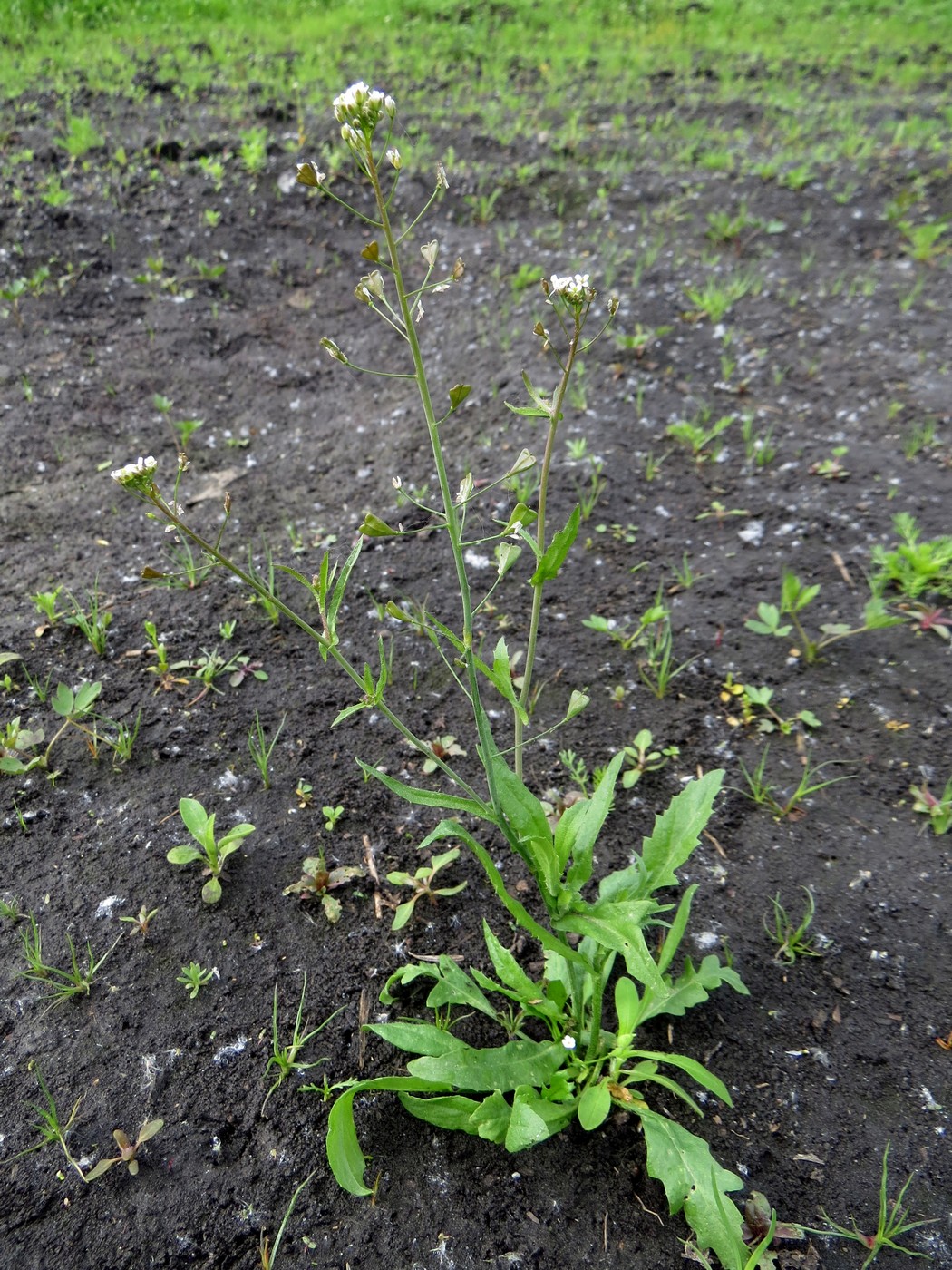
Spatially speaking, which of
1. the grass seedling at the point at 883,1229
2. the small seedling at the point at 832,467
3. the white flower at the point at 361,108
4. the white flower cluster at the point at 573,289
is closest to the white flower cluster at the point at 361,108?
the white flower at the point at 361,108

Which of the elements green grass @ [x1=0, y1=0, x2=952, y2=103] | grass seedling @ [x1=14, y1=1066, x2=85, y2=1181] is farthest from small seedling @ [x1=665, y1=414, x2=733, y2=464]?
green grass @ [x1=0, y1=0, x2=952, y2=103]

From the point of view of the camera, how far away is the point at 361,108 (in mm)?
1155

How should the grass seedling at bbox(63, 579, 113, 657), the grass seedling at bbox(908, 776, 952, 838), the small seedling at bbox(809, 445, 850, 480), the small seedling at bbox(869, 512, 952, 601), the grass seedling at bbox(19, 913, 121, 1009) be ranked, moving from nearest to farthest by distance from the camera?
1. the grass seedling at bbox(19, 913, 121, 1009)
2. the grass seedling at bbox(908, 776, 952, 838)
3. the grass seedling at bbox(63, 579, 113, 657)
4. the small seedling at bbox(869, 512, 952, 601)
5. the small seedling at bbox(809, 445, 850, 480)

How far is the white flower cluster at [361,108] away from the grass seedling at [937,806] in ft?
6.83

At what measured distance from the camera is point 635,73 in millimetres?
7738

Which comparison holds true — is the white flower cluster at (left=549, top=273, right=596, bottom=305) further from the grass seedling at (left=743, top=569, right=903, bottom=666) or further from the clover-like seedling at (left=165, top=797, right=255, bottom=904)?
the grass seedling at (left=743, top=569, right=903, bottom=666)

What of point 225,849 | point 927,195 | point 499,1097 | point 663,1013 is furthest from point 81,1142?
point 927,195

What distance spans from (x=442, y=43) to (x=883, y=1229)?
31.7 ft

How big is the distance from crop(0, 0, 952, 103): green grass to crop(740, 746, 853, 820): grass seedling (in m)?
6.58

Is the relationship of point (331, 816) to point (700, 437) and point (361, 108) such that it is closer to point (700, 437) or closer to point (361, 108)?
point (361, 108)

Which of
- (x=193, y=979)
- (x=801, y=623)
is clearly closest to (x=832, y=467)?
(x=801, y=623)

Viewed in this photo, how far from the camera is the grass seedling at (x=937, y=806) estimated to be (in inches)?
83.4

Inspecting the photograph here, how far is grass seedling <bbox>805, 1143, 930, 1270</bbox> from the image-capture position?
4.68ft

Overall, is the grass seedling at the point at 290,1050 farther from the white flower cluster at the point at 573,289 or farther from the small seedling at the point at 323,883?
the white flower cluster at the point at 573,289
